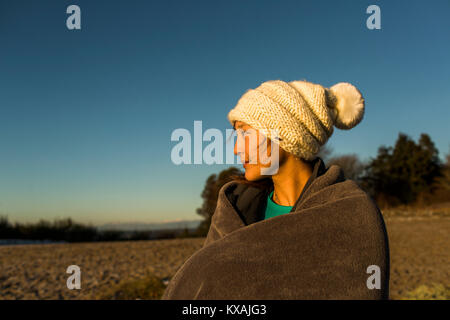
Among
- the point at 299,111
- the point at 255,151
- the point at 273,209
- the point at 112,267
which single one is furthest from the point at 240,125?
the point at 112,267

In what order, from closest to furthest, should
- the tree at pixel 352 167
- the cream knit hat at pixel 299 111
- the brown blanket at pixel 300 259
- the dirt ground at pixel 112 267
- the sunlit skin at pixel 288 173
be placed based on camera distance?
the brown blanket at pixel 300 259 → the cream knit hat at pixel 299 111 → the sunlit skin at pixel 288 173 → the dirt ground at pixel 112 267 → the tree at pixel 352 167

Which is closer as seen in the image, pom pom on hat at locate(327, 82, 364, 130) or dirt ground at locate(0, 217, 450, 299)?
pom pom on hat at locate(327, 82, 364, 130)

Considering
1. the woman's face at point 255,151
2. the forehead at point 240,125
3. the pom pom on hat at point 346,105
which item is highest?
the pom pom on hat at point 346,105

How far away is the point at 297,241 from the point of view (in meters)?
1.42

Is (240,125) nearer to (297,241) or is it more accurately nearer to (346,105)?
(346,105)

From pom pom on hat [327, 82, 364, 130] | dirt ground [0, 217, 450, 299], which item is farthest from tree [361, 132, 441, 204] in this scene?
pom pom on hat [327, 82, 364, 130]

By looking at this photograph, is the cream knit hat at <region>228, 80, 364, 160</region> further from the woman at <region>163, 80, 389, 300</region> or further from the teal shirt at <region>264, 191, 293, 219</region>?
the teal shirt at <region>264, 191, 293, 219</region>

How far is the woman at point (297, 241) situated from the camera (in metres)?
1.36

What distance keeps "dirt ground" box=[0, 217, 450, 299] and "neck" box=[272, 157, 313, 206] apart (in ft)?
14.2

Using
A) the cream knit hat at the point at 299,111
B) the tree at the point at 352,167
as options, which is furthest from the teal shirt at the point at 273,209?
the tree at the point at 352,167

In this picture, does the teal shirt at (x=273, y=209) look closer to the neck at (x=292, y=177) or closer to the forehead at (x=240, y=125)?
the neck at (x=292, y=177)

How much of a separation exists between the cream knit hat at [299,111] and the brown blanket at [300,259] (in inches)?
16.0

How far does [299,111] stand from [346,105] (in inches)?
13.8

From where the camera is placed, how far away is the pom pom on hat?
1964 mm
